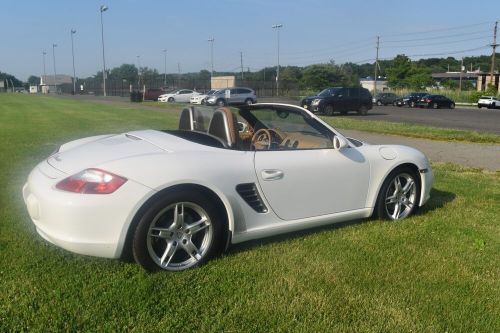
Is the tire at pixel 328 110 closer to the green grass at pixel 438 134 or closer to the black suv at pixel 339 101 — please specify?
the black suv at pixel 339 101

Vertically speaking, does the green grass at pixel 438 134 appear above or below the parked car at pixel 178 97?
below

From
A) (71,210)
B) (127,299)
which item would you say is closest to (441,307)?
(127,299)

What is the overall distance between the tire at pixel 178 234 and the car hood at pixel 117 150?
1.47 ft

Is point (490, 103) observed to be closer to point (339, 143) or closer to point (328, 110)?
point (328, 110)

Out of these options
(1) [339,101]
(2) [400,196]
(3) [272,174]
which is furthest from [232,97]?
(3) [272,174]

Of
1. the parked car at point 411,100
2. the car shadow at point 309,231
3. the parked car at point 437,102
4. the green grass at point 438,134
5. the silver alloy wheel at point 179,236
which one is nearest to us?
the silver alloy wheel at point 179,236

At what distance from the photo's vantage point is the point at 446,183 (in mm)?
7039

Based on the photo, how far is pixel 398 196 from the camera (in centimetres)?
500

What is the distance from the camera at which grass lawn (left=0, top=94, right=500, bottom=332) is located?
293 centimetres

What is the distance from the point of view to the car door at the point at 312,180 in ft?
13.1

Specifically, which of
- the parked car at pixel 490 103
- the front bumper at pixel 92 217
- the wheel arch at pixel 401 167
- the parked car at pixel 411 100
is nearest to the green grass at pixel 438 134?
the wheel arch at pixel 401 167

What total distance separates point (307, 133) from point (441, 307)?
209 centimetres

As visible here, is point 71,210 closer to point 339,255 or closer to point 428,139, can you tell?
point 339,255

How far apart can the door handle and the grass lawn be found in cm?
63
